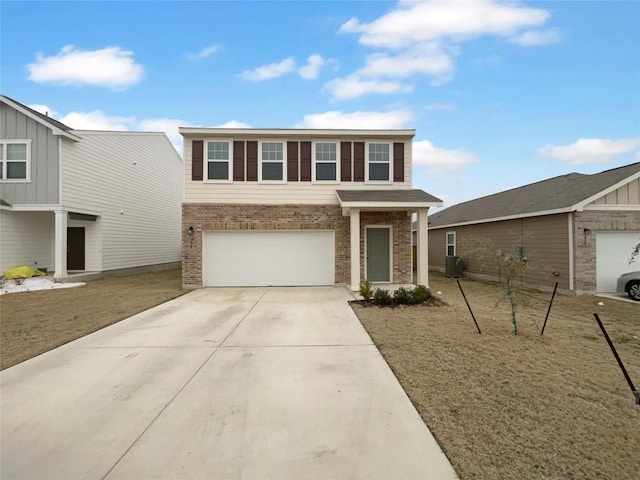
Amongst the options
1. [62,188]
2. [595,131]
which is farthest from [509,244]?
[62,188]

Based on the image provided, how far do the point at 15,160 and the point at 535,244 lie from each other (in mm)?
20443

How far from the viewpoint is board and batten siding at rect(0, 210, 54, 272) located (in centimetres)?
1367

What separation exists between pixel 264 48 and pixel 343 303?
32.1 ft

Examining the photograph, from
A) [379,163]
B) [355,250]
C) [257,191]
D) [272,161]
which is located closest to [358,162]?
[379,163]

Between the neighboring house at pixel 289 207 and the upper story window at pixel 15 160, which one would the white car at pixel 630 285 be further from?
the upper story window at pixel 15 160

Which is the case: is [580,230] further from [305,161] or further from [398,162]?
[305,161]

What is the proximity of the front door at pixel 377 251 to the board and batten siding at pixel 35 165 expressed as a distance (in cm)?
1237

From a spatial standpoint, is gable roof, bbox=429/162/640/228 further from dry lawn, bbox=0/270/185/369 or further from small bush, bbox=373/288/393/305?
dry lawn, bbox=0/270/185/369

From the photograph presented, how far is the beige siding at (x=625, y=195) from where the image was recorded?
11219 millimetres

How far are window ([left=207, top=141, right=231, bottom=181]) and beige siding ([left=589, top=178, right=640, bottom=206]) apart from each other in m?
12.6

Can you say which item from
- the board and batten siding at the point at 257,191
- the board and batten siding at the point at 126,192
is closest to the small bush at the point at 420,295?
the board and batten siding at the point at 257,191

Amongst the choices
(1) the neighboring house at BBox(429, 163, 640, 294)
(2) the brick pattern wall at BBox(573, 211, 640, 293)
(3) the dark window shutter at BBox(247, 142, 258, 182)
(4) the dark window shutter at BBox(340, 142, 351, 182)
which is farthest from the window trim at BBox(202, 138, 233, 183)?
(2) the brick pattern wall at BBox(573, 211, 640, 293)

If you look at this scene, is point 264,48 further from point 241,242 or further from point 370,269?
point 370,269

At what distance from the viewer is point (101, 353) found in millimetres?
5344
